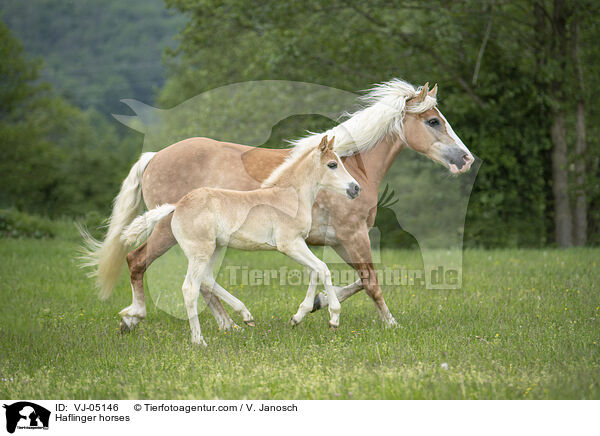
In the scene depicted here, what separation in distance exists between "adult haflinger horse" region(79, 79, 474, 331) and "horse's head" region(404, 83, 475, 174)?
1 centimetres

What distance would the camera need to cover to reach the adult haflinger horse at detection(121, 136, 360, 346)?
5.52 metres

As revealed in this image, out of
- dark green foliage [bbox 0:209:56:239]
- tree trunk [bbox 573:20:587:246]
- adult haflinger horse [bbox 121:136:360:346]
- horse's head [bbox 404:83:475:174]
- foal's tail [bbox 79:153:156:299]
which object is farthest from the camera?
dark green foliage [bbox 0:209:56:239]

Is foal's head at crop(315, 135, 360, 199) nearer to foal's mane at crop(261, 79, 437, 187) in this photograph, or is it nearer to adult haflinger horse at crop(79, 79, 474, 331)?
adult haflinger horse at crop(79, 79, 474, 331)

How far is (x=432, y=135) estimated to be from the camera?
649cm

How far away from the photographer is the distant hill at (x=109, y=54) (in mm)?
45125

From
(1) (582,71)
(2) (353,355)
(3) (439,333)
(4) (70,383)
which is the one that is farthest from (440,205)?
(4) (70,383)

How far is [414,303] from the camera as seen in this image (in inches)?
302

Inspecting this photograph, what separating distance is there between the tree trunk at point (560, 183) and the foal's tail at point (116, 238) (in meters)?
10.5

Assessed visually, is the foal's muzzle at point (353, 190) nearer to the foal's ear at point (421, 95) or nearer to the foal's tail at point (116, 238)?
the foal's ear at point (421, 95)

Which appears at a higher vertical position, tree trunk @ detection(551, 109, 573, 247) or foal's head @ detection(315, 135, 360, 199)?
foal's head @ detection(315, 135, 360, 199)

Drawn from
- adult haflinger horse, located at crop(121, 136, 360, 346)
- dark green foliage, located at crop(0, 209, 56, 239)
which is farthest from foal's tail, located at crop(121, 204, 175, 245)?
dark green foliage, located at crop(0, 209, 56, 239)

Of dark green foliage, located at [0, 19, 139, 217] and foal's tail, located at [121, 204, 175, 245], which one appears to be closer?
foal's tail, located at [121, 204, 175, 245]
